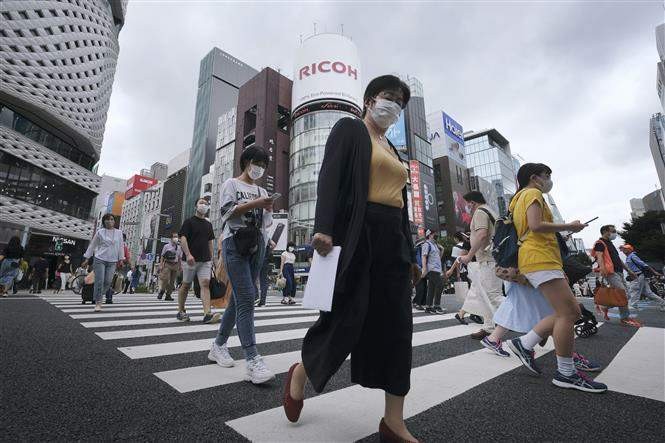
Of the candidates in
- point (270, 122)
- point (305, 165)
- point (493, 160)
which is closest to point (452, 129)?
point (493, 160)

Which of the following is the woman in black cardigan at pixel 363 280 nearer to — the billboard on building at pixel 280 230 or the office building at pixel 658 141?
the billboard on building at pixel 280 230

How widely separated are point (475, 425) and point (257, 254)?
185 centimetres

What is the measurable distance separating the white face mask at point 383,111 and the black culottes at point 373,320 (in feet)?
1.85

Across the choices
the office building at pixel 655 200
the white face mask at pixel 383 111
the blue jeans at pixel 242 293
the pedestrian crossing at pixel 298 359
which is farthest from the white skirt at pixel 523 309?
the office building at pixel 655 200

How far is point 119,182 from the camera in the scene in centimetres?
11069

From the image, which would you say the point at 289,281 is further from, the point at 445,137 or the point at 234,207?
the point at 445,137

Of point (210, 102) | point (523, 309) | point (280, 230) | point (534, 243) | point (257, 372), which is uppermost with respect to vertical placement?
point (210, 102)

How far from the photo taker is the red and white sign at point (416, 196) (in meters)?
50.3

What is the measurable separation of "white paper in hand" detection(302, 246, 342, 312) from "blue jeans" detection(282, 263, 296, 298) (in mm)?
7935

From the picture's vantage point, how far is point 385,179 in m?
1.70

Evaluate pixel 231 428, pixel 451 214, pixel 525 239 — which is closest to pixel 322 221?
pixel 231 428

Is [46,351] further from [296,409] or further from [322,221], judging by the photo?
[322,221]

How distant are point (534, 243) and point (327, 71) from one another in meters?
49.4

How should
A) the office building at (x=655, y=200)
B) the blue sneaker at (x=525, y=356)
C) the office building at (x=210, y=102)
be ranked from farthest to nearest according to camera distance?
1. the office building at (x=655, y=200)
2. the office building at (x=210, y=102)
3. the blue sneaker at (x=525, y=356)
